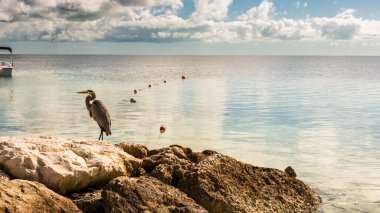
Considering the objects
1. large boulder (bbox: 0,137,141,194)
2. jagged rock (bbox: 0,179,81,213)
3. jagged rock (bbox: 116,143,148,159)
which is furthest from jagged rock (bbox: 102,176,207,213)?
jagged rock (bbox: 116,143,148,159)

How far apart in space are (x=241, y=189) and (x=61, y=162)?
2.74 meters

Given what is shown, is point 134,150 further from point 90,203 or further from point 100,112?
point 100,112

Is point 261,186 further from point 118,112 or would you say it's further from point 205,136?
point 118,112

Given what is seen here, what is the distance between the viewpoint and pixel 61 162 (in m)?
6.77

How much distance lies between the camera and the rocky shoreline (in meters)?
5.86

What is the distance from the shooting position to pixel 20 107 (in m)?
27.1

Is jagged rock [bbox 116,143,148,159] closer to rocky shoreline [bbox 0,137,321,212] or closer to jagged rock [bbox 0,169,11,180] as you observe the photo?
rocky shoreline [bbox 0,137,321,212]

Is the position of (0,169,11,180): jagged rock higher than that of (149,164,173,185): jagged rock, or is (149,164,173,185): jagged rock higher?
(0,169,11,180): jagged rock

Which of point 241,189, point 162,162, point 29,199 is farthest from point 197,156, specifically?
point 29,199

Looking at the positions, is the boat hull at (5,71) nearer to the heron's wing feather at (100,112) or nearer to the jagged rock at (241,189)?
the heron's wing feather at (100,112)

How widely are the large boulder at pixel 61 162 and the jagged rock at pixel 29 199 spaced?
66cm

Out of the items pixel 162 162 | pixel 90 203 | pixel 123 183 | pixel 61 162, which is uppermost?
pixel 61 162

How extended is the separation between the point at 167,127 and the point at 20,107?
11490 millimetres

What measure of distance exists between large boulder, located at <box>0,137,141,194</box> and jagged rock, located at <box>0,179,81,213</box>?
26.0 inches
